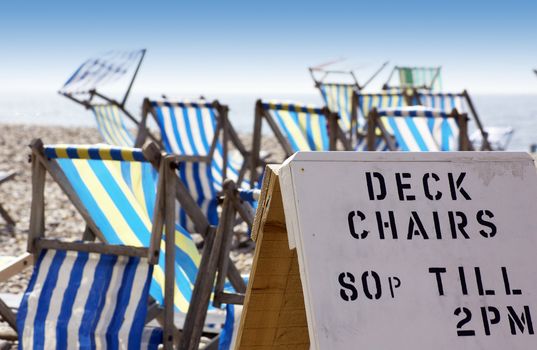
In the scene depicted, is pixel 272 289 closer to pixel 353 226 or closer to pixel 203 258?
pixel 353 226

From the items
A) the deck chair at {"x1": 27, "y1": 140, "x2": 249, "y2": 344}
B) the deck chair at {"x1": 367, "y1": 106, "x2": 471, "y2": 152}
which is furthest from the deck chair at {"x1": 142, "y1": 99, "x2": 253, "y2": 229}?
the deck chair at {"x1": 27, "y1": 140, "x2": 249, "y2": 344}

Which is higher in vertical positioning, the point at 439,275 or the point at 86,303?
the point at 86,303

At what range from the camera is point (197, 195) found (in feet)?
17.2

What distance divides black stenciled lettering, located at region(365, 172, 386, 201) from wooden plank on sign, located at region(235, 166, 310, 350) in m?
0.17

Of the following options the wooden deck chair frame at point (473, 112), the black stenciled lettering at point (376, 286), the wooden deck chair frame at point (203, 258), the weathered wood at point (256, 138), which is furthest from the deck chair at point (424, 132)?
the black stenciled lettering at point (376, 286)

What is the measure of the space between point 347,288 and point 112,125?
5.26 m

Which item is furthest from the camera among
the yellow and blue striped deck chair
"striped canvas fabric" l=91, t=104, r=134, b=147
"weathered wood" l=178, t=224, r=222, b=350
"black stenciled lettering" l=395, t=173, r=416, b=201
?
"striped canvas fabric" l=91, t=104, r=134, b=147

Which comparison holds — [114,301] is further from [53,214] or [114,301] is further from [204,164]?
[53,214]

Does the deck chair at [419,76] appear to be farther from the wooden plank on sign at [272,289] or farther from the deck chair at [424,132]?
the wooden plank on sign at [272,289]

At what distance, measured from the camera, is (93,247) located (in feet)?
9.21

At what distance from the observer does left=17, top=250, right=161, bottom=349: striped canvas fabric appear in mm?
2709

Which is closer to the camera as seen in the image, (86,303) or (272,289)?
(272,289)

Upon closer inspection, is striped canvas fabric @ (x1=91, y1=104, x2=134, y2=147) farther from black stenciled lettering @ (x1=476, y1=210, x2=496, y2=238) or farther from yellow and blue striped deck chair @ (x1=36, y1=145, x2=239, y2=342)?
black stenciled lettering @ (x1=476, y1=210, x2=496, y2=238)

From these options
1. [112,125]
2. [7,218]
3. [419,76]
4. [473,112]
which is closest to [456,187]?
[7,218]
